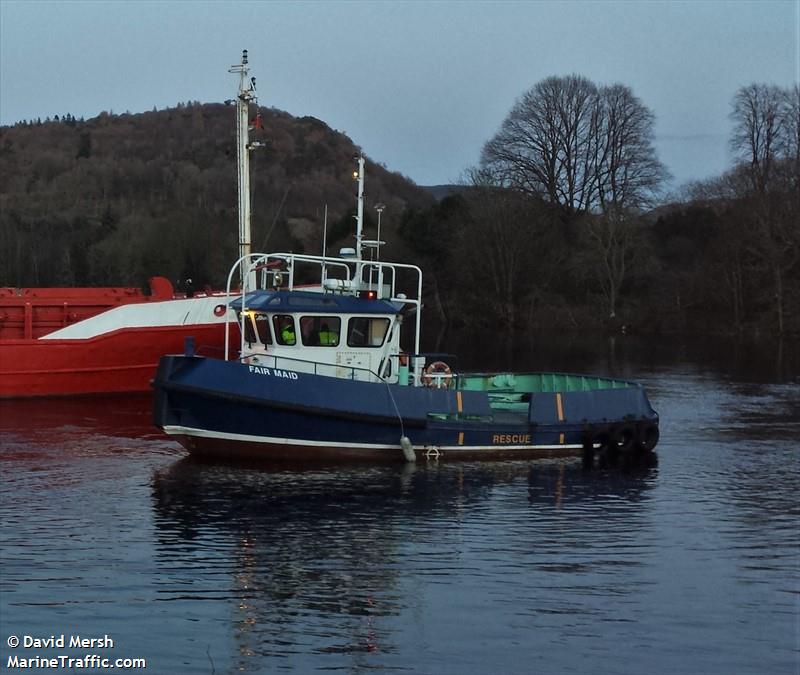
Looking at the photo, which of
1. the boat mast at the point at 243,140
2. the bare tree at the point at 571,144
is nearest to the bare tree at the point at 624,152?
the bare tree at the point at 571,144

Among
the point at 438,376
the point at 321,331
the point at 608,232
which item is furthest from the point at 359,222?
the point at 608,232

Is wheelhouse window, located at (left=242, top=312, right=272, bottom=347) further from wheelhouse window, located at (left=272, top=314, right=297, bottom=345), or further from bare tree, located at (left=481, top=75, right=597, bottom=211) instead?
bare tree, located at (left=481, top=75, right=597, bottom=211)

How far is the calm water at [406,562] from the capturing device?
10148 mm

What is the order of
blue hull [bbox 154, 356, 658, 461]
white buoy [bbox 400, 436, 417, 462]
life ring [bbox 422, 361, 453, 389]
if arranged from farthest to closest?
1. life ring [bbox 422, 361, 453, 389]
2. white buoy [bbox 400, 436, 417, 462]
3. blue hull [bbox 154, 356, 658, 461]

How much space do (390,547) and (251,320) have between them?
6384 millimetres

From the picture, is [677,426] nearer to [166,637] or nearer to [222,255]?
[166,637]

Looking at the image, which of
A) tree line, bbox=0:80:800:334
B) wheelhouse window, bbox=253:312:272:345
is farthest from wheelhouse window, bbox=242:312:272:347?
tree line, bbox=0:80:800:334

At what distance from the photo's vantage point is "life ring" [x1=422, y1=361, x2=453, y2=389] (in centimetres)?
1931

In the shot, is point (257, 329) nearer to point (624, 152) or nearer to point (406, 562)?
point (406, 562)

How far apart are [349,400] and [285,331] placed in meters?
1.81

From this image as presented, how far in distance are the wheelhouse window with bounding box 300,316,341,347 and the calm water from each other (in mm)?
2341

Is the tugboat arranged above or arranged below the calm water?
above

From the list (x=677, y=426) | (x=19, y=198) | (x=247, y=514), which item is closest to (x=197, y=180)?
(x=19, y=198)

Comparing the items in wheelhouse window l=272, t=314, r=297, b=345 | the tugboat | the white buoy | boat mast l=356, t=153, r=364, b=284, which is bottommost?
the white buoy
